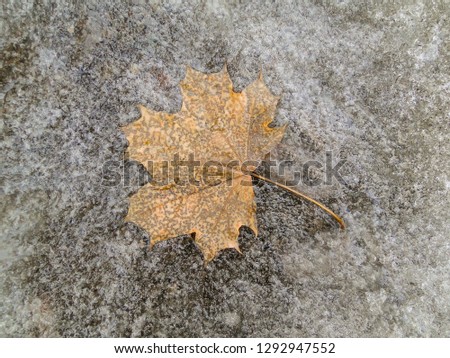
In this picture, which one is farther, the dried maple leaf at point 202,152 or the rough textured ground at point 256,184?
the rough textured ground at point 256,184

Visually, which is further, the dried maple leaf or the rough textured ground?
the rough textured ground

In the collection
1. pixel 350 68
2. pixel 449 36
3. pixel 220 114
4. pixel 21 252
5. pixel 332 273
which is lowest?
pixel 21 252

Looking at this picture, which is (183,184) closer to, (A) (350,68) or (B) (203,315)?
(B) (203,315)

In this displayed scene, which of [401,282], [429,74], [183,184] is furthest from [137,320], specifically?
[429,74]

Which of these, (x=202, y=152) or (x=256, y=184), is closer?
(x=202, y=152)
